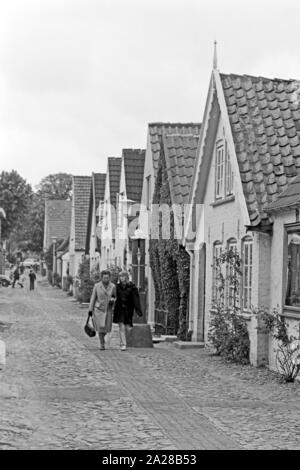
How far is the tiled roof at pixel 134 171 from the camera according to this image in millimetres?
34781

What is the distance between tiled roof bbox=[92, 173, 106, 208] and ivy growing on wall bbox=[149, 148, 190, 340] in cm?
2094

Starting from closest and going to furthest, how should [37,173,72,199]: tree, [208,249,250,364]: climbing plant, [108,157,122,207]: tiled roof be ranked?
[208,249,250,364]: climbing plant
[108,157,122,207]: tiled roof
[37,173,72,199]: tree

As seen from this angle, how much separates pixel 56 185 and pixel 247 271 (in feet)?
393

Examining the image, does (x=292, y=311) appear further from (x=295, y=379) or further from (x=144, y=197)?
(x=144, y=197)

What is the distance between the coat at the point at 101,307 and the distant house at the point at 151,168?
26.7ft

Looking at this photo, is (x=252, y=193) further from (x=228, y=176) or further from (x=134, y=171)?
(x=134, y=171)

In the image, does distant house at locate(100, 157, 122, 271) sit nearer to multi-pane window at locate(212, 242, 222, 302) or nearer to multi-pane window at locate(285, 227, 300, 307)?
multi-pane window at locate(212, 242, 222, 302)

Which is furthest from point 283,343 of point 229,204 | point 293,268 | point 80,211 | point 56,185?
point 56,185

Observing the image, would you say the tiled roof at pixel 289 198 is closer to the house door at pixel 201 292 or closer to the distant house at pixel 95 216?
the house door at pixel 201 292

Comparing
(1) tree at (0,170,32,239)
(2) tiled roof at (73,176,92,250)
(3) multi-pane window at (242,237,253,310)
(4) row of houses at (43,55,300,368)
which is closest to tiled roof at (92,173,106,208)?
(2) tiled roof at (73,176,92,250)

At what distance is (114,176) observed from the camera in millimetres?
41500

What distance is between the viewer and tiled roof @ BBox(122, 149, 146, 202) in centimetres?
3478

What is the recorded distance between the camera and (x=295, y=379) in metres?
14.0
